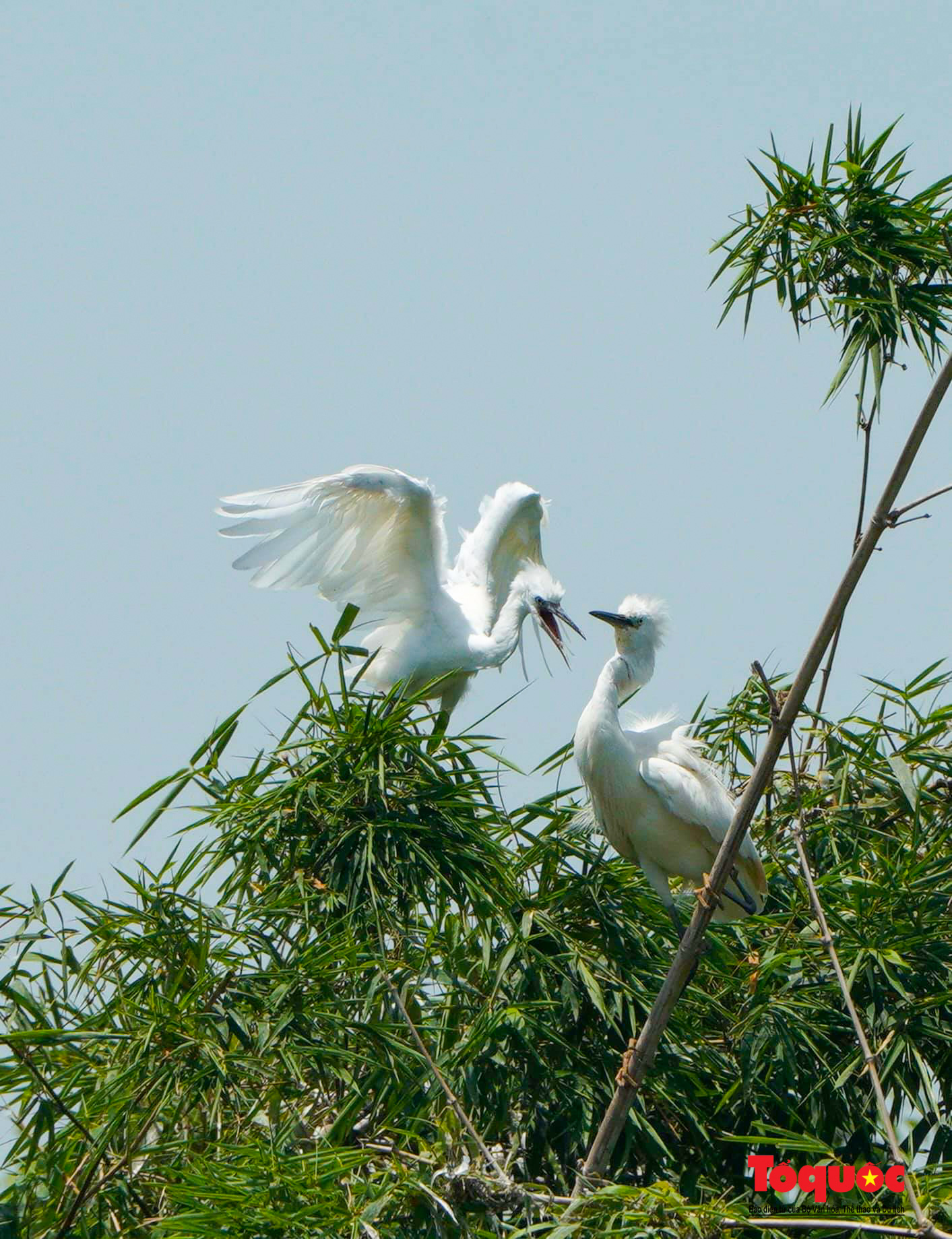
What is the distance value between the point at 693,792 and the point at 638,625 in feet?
1.40

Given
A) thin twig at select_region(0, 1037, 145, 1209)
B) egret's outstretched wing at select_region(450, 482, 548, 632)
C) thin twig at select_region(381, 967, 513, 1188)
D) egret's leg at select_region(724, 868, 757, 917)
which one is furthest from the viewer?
egret's outstretched wing at select_region(450, 482, 548, 632)

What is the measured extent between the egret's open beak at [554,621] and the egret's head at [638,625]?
7.16 feet

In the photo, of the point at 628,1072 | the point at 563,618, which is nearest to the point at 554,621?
the point at 563,618

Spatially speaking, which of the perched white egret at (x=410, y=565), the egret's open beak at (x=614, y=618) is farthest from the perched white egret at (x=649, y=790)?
the perched white egret at (x=410, y=565)

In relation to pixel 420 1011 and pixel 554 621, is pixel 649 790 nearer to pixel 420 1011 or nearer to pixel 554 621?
pixel 420 1011

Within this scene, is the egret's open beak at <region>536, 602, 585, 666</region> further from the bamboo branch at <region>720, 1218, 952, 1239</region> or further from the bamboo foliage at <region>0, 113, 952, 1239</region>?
the bamboo branch at <region>720, 1218, 952, 1239</region>

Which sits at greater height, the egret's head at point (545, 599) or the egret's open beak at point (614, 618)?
the egret's head at point (545, 599)

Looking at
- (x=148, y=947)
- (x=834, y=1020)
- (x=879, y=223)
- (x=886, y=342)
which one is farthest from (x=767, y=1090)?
(x=879, y=223)

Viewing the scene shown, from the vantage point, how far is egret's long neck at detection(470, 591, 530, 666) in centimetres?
594

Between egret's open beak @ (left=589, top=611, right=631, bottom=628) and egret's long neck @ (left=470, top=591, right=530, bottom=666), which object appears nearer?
egret's open beak @ (left=589, top=611, right=631, bottom=628)

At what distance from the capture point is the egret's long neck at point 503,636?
5941mm

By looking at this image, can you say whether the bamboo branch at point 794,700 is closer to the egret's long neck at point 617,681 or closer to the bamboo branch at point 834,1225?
the bamboo branch at point 834,1225

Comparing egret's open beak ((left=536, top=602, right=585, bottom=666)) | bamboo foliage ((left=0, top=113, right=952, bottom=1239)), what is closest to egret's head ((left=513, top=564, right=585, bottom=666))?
egret's open beak ((left=536, top=602, right=585, bottom=666))

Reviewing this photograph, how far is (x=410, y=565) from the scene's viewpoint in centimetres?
599
